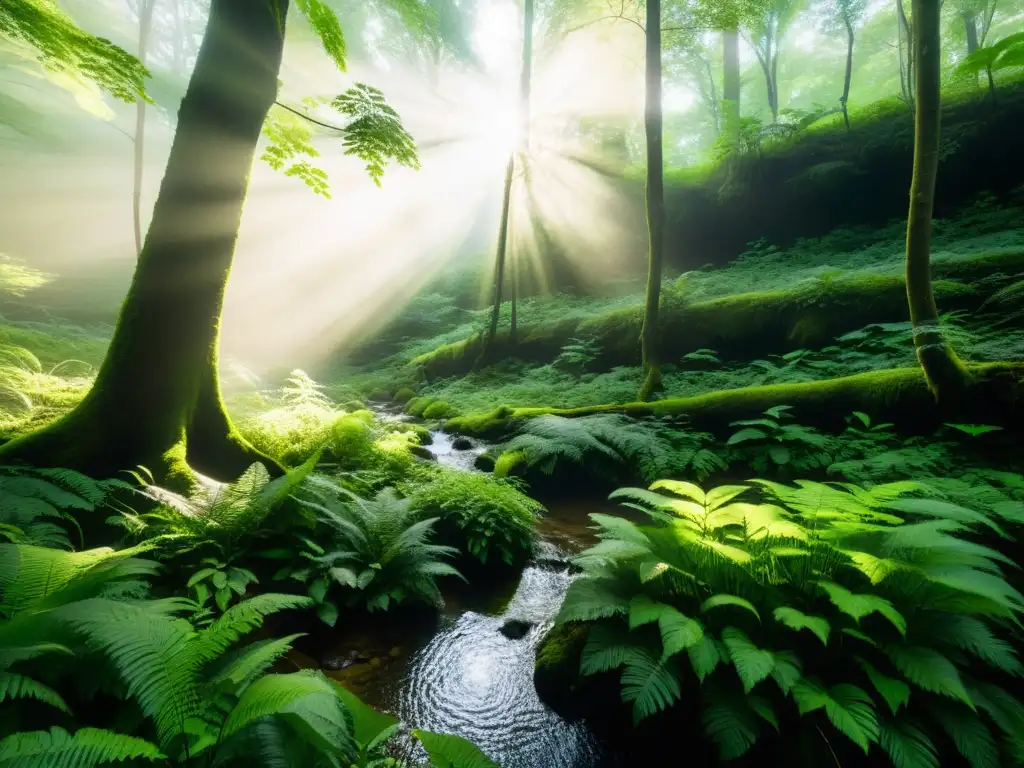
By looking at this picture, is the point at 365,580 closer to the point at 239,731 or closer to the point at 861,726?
the point at 239,731

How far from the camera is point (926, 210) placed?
17.1 ft

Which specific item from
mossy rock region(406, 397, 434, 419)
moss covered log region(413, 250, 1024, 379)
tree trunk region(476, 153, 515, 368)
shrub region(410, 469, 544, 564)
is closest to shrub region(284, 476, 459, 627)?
shrub region(410, 469, 544, 564)

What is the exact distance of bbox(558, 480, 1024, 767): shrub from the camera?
2020 millimetres

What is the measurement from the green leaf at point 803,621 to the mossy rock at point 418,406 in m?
9.80

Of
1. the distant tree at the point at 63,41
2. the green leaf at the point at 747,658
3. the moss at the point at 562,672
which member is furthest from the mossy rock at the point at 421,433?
the green leaf at the point at 747,658

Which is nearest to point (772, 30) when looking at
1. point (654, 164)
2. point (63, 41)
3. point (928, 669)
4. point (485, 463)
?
point (654, 164)

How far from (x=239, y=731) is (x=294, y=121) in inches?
285

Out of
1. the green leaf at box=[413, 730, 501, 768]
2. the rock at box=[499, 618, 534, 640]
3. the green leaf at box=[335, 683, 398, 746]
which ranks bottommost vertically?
the rock at box=[499, 618, 534, 640]

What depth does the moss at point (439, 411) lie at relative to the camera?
1084 centimetres

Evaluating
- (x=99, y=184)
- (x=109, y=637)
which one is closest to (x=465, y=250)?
(x=99, y=184)

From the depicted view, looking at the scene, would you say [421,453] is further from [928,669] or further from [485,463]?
[928,669]

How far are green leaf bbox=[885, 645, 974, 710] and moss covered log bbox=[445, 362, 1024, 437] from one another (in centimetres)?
432

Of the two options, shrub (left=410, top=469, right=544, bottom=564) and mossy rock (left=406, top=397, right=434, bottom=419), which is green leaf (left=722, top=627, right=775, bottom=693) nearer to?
shrub (left=410, top=469, right=544, bottom=564)

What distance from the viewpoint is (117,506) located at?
11.5 feet
